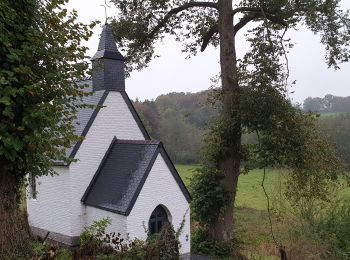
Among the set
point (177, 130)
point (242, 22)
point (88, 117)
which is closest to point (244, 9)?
point (242, 22)

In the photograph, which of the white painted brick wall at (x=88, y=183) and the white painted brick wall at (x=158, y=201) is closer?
the white painted brick wall at (x=158, y=201)

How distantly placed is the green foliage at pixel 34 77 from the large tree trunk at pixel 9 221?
239mm

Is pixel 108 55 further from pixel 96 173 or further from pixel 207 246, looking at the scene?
pixel 207 246

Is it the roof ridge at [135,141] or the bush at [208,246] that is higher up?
the roof ridge at [135,141]

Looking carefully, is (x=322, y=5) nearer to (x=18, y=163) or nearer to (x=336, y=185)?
(x=336, y=185)

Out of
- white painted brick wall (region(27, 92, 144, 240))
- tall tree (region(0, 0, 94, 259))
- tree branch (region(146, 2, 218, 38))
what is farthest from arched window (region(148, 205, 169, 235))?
tree branch (region(146, 2, 218, 38))

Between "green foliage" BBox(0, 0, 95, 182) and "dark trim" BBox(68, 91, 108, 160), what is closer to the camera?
"green foliage" BBox(0, 0, 95, 182)

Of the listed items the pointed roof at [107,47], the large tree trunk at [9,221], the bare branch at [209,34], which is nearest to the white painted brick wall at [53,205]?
the pointed roof at [107,47]

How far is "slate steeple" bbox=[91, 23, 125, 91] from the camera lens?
17.5m

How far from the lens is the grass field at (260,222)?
1620 centimetres

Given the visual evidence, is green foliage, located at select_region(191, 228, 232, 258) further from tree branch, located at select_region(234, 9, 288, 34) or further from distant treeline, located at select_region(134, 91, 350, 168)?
tree branch, located at select_region(234, 9, 288, 34)

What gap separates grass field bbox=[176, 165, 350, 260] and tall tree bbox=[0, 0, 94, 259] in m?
7.94

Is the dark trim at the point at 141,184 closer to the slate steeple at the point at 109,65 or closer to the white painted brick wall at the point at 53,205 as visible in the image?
the white painted brick wall at the point at 53,205

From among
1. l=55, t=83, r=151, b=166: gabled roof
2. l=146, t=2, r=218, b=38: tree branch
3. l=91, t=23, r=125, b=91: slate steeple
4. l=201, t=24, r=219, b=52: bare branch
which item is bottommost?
l=55, t=83, r=151, b=166: gabled roof
